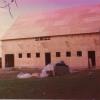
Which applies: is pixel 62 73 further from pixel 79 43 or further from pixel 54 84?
pixel 79 43

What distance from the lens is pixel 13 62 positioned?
2364 cm

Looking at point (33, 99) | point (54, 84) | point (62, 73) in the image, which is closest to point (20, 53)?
point (62, 73)

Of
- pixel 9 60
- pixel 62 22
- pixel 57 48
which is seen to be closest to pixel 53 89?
pixel 62 22

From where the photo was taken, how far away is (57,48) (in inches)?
885

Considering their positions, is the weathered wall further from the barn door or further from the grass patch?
the grass patch

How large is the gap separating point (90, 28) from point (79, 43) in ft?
4.51

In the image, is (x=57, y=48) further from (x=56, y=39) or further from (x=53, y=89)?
(x=53, y=89)

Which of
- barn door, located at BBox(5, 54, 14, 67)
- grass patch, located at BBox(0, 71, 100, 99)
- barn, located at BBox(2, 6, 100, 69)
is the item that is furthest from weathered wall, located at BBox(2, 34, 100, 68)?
grass patch, located at BBox(0, 71, 100, 99)

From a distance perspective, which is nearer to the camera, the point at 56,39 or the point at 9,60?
the point at 56,39

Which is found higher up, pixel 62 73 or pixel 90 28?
pixel 90 28

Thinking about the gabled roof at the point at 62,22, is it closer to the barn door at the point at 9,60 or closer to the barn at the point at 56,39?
the barn at the point at 56,39

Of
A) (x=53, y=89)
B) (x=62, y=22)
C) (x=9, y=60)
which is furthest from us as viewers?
(x=9, y=60)

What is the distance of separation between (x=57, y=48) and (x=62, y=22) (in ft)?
6.11

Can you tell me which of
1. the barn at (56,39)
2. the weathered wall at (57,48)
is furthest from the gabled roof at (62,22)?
the weathered wall at (57,48)
